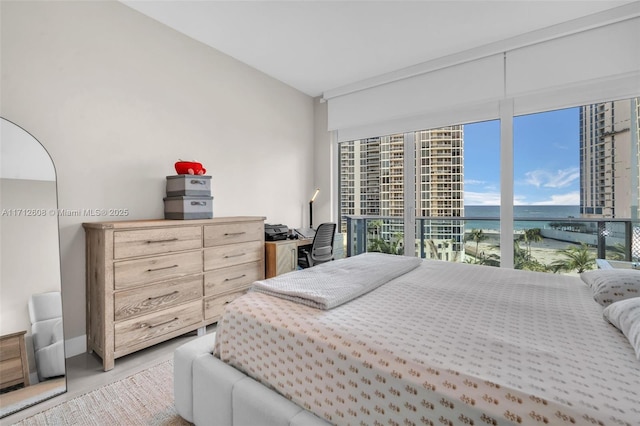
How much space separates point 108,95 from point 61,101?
31cm

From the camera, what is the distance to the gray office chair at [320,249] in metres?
3.21

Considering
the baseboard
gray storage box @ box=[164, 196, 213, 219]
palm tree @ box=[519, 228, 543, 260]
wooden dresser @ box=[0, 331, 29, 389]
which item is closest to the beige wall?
the baseboard

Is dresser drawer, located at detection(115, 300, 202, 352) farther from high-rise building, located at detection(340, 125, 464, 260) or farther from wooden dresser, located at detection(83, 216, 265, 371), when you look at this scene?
high-rise building, located at detection(340, 125, 464, 260)

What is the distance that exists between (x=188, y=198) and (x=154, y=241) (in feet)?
1.54

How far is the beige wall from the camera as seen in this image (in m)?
1.98

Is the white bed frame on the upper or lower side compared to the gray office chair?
lower

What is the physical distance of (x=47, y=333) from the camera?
6.03 feet

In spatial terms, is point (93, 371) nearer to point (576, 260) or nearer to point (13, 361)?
point (13, 361)

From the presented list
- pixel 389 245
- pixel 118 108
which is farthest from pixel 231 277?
pixel 389 245

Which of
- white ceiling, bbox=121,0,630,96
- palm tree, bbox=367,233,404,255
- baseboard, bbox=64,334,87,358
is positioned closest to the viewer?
baseboard, bbox=64,334,87,358

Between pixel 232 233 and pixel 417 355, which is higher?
pixel 232 233

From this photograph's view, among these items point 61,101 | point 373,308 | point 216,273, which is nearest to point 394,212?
point 216,273

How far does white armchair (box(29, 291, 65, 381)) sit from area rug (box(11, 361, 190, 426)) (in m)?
0.26

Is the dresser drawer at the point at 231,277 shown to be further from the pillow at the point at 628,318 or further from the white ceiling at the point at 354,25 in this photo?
the pillow at the point at 628,318
